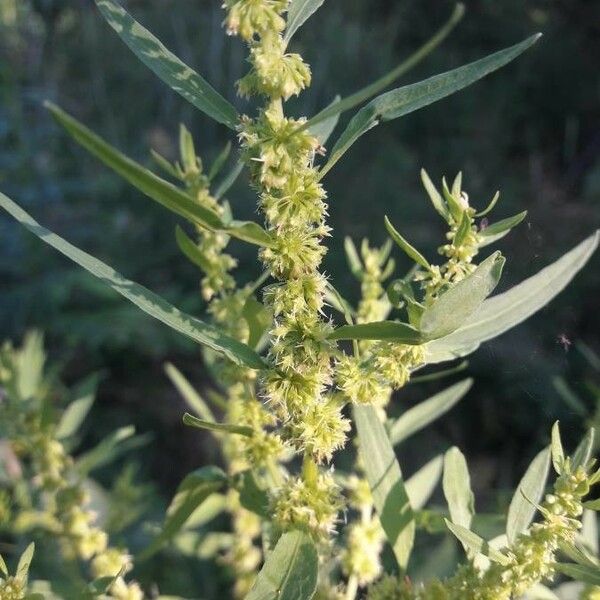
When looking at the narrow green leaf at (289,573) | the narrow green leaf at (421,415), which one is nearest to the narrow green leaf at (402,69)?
the narrow green leaf at (289,573)

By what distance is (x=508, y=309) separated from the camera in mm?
608

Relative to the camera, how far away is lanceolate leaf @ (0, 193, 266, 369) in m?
0.48

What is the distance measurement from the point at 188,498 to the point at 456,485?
0.72ft

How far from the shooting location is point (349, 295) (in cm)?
253

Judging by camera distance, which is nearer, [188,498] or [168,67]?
[168,67]

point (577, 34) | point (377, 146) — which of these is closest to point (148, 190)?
point (377, 146)

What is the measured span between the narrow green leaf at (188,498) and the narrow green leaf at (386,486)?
0.46 feet

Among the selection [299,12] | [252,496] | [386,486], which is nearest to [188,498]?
[252,496]

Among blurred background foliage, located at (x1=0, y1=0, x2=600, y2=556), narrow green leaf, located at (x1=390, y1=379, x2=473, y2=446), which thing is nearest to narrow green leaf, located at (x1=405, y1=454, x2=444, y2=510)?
narrow green leaf, located at (x1=390, y1=379, x2=473, y2=446)

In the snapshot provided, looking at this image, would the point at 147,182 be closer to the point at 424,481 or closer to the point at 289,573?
the point at 289,573

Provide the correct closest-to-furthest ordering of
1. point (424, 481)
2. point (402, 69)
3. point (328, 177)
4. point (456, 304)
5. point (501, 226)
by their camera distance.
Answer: point (402, 69) → point (456, 304) → point (501, 226) → point (424, 481) → point (328, 177)

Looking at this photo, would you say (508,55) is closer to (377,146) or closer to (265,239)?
(265,239)

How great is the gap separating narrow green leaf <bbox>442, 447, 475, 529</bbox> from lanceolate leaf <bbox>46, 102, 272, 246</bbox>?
27 cm

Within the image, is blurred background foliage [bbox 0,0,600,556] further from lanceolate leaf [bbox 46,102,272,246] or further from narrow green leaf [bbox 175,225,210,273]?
lanceolate leaf [bbox 46,102,272,246]
